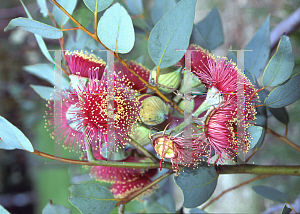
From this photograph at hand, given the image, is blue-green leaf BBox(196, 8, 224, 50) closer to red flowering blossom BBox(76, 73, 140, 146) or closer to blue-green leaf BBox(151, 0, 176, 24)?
blue-green leaf BBox(151, 0, 176, 24)

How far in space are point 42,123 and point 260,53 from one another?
3.73 ft

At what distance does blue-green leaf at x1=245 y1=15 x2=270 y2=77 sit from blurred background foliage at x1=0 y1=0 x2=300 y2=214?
13cm

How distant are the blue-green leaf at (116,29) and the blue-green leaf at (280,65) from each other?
0.55ft

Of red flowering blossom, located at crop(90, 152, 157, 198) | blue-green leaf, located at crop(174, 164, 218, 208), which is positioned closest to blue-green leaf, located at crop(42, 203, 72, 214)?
red flowering blossom, located at crop(90, 152, 157, 198)

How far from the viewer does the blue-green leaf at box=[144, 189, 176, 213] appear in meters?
0.41

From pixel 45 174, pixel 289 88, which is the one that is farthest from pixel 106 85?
pixel 45 174

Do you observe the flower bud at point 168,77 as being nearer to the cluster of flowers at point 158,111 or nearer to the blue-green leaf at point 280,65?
the cluster of flowers at point 158,111

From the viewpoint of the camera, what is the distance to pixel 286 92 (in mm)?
272

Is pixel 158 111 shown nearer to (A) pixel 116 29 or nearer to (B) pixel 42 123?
(A) pixel 116 29

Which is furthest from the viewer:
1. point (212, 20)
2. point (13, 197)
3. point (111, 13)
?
point (13, 197)

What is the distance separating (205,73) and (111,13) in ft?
0.40

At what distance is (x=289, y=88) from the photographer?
10.7 inches

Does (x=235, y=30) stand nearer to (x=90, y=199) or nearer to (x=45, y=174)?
(x=90, y=199)

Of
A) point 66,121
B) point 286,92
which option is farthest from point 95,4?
point 286,92
